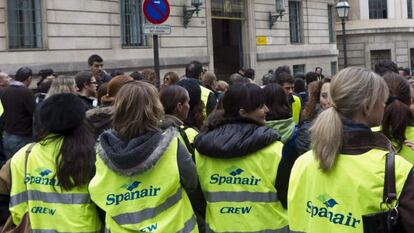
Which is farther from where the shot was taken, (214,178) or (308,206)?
(214,178)

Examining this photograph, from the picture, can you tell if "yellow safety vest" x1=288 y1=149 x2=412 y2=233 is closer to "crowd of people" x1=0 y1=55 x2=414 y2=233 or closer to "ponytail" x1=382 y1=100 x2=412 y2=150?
"crowd of people" x1=0 y1=55 x2=414 y2=233

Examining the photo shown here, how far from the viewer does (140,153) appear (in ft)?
11.4

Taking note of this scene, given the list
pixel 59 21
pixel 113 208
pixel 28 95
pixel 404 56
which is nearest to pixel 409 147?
pixel 113 208

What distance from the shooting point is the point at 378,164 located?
8.56 ft

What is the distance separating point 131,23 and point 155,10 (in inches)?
351

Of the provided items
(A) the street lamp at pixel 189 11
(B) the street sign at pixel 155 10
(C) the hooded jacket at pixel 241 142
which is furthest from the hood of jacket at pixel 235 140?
(A) the street lamp at pixel 189 11

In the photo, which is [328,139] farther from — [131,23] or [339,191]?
[131,23]

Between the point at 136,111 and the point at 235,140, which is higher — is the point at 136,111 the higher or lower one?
the higher one

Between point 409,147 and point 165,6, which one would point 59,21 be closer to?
point 165,6

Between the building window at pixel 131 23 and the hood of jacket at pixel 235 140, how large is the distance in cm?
1477

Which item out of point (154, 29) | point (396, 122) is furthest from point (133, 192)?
point (154, 29)

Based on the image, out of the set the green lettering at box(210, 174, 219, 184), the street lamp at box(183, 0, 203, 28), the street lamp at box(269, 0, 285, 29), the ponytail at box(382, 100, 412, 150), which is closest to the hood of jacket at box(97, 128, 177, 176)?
the green lettering at box(210, 174, 219, 184)

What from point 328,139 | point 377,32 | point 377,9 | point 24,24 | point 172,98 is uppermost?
point 377,9

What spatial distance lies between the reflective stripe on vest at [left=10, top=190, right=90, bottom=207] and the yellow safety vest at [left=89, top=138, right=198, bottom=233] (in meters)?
0.27
